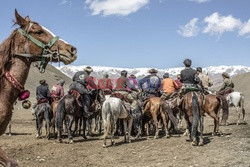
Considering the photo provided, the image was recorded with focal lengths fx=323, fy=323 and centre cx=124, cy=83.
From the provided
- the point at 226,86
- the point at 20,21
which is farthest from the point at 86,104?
the point at 20,21

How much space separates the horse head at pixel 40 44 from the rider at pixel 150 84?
1051cm

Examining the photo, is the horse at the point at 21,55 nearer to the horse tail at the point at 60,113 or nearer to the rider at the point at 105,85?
the horse tail at the point at 60,113

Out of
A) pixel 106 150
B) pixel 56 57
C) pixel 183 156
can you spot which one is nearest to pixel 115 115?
pixel 106 150

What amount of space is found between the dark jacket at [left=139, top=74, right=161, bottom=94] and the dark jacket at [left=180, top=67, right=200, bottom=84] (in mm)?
3227

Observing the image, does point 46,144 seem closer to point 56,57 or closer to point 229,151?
point 229,151

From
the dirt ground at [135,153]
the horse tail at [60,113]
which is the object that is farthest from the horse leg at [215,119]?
the horse tail at [60,113]

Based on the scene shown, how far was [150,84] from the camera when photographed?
14992 millimetres

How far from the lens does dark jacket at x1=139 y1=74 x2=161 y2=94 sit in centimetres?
1484

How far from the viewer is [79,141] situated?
46.5ft

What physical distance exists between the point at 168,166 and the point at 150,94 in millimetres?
6930

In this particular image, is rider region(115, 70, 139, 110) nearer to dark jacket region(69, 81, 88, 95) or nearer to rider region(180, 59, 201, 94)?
dark jacket region(69, 81, 88, 95)

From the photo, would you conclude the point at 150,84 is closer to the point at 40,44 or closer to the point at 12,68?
the point at 40,44

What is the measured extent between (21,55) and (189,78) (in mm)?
8116

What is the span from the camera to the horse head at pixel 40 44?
173 inches
